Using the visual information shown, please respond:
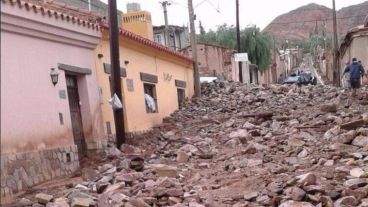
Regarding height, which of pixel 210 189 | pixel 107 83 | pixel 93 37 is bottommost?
pixel 210 189

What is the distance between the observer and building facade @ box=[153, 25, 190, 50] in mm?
33000

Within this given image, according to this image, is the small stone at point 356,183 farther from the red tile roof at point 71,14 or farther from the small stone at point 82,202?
the red tile roof at point 71,14

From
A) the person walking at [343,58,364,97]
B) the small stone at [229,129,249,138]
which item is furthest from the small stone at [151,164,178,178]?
the person walking at [343,58,364,97]

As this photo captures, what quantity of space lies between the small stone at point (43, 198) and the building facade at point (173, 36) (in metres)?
25.8

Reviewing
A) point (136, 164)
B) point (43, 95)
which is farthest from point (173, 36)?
point (43, 95)

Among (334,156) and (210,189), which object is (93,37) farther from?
(334,156)

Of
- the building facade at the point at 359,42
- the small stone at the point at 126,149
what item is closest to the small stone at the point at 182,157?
the small stone at the point at 126,149

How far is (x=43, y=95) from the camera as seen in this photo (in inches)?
79.8

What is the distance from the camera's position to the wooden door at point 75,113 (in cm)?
948

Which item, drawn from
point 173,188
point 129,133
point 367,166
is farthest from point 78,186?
point 129,133

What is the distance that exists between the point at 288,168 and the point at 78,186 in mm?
3309

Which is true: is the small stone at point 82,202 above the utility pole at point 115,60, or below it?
below

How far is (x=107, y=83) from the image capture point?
1138cm

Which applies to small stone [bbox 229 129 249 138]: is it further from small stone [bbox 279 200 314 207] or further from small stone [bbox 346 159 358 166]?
small stone [bbox 279 200 314 207]
